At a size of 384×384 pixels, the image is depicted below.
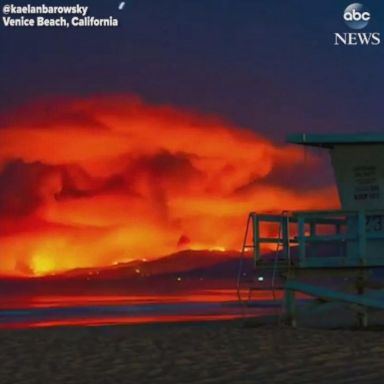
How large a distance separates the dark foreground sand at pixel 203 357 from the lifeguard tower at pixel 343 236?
4.23 feet

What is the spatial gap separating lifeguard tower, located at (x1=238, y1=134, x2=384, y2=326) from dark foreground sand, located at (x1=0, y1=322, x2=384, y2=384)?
1.29m

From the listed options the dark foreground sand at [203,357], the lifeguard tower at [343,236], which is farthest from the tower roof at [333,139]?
the dark foreground sand at [203,357]

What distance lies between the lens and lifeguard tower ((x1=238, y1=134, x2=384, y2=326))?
19.2 metres

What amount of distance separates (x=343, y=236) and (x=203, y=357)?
5.35 m

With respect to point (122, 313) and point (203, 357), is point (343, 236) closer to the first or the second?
point (203, 357)

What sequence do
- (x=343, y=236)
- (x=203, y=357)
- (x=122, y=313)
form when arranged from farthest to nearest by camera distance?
(x=122, y=313) < (x=343, y=236) < (x=203, y=357)

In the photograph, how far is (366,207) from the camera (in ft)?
64.1

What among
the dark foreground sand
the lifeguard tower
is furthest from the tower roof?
the dark foreground sand

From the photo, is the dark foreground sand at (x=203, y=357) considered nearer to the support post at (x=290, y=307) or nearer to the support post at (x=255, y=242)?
the support post at (x=290, y=307)

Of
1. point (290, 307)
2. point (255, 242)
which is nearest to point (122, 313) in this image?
point (290, 307)

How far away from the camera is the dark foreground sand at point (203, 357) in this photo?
1256 centimetres

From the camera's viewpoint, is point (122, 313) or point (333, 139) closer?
point (333, 139)

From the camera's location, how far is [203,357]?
14773 millimetres

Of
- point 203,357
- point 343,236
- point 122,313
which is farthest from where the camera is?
point 122,313
